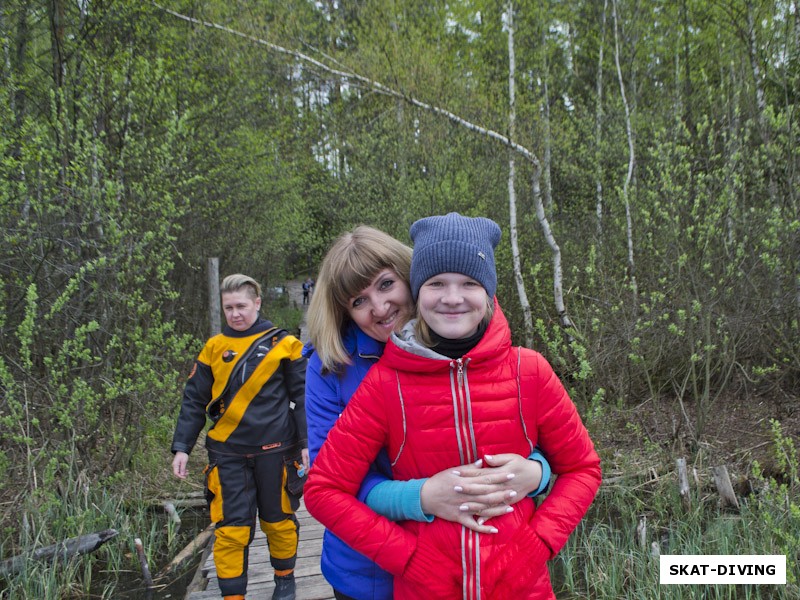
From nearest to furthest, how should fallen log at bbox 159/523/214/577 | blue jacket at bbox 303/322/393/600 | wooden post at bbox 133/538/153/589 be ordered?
blue jacket at bbox 303/322/393/600 → wooden post at bbox 133/538/153/589 → fallen log at bbox 159/523/214/577

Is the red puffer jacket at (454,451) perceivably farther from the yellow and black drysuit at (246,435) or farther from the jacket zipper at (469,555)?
the yellow and black drysuit at (246,435)

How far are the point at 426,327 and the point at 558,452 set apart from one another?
455mm

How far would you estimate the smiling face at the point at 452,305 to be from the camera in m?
1.37

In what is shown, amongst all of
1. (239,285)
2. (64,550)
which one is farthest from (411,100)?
(64,550)

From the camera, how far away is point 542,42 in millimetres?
8766

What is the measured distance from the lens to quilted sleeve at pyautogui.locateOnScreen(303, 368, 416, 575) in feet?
4.37

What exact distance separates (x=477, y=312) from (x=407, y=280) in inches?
12.0

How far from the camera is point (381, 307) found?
158cm

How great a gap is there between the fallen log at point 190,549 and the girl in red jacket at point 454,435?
317 centimetres

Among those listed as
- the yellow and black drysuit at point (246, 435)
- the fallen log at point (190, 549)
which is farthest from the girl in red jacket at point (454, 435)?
the fallen log at point (190, 549)

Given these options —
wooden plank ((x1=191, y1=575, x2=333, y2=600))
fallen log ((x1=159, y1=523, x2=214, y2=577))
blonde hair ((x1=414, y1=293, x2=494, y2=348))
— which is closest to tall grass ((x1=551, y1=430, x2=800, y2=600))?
wooden plank ((x1=191, y1=575, x2=333, y2=600))

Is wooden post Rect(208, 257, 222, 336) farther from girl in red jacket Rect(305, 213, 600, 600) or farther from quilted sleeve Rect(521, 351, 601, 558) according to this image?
quilted sleeve Rect(521, 351, 601, 558)

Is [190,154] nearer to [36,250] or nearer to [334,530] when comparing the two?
[36,250]

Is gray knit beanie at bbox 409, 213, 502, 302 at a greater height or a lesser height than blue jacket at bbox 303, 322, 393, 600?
greater
